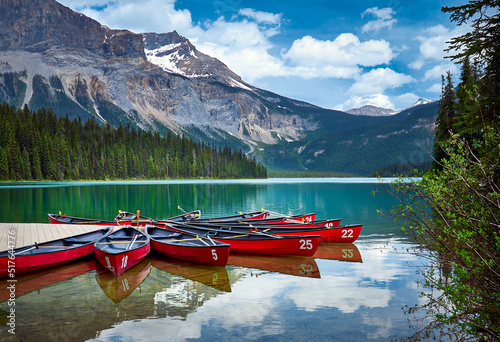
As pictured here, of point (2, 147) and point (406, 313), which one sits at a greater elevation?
point (2, 147)

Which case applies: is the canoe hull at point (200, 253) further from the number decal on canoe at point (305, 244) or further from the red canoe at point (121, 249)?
the number decal on canoe at point (305, 244)

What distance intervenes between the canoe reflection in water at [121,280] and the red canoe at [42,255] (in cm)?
126

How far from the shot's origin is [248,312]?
1073 cm

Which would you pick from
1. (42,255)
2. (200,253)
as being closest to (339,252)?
(200,253)

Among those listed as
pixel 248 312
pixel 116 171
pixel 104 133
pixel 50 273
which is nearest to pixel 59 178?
pixel 116 171

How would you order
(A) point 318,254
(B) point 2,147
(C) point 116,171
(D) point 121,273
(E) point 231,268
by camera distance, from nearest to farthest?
1. (D) point 121,273
2. (E) point 231,268
3. (A) point 318,254
4. (B) point 2,147
5. (C) point 116,171

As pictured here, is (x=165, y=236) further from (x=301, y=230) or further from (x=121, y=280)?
(x=301, y=230)

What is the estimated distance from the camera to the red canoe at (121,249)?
1459 cm

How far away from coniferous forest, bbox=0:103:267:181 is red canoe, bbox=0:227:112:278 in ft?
304

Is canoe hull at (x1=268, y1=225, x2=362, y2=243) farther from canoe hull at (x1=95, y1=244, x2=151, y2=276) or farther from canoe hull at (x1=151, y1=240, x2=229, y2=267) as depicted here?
canoe hull at (x1=95, y1=244, x2=151, y2=276)

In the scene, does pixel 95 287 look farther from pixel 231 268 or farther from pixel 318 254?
pixel 318 254

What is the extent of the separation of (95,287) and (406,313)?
11089 mm

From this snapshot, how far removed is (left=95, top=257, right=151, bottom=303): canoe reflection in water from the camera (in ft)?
41.0

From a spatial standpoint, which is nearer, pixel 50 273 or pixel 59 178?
pixel 50 273
